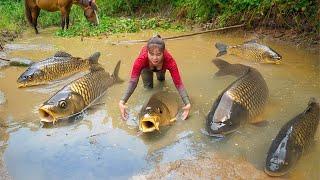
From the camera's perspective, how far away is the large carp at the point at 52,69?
8.29 metres

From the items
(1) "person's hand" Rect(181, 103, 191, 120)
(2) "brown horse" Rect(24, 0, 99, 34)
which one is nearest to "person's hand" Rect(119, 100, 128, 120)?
(1) "person's hand" Rect(181, 103, 191, 120)

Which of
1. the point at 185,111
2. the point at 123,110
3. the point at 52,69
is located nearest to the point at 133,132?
the point at 123,110

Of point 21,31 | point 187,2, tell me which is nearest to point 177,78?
point 187,2

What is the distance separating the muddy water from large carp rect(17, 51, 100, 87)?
14 cm

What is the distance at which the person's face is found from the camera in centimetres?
644

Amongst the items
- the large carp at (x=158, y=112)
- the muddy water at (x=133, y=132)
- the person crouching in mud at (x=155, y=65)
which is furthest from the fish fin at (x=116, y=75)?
the large carp at (x=158, y=112)

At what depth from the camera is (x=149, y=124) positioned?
620cm

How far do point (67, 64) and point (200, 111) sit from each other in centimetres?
290

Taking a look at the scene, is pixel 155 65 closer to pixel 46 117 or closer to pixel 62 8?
pixel 46 117

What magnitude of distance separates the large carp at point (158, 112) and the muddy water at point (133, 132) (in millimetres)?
171

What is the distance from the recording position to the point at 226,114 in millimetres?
6133

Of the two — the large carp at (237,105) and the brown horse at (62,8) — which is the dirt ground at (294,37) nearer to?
the large carp at (237,105)

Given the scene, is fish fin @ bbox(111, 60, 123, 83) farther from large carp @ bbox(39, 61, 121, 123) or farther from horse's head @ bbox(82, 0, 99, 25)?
horse's head @ bbox(82, 0, 99, 25)

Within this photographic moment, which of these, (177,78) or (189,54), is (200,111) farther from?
(189,54)
